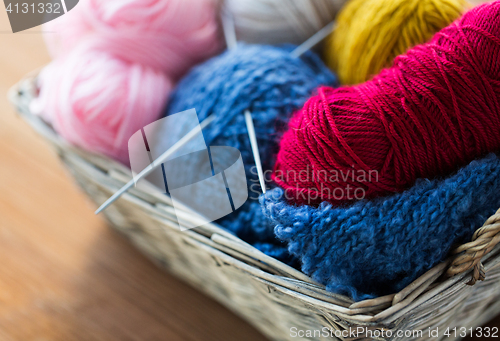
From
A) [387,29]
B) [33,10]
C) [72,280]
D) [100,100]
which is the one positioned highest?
[33,10]

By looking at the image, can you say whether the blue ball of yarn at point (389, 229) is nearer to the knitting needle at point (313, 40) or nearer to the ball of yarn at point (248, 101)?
the ball of yarn at point (248, 101)

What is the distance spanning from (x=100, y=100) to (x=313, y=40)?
35 cm

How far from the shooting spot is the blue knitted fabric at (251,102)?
0.52 metres

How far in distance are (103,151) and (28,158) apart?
0.34 metres

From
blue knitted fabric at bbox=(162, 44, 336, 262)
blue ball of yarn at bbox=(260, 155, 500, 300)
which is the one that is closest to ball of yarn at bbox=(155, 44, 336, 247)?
blue knitted fabric at bbox=(162, 44, 336, 262)

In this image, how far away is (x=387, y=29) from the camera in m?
0.54

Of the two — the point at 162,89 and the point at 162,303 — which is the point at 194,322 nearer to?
the point at 162,303

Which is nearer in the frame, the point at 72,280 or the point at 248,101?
the point at 248,101

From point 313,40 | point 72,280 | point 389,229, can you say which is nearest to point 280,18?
point 313,40

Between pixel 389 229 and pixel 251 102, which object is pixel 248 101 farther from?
pixel 389 229

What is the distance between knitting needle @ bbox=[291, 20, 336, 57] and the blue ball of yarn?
317 mm

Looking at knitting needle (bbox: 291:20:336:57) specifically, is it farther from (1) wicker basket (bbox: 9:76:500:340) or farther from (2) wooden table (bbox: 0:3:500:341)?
(2) wooden table (bbox: 0:3:500:341)

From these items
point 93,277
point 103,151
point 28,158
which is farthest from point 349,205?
point 28,158

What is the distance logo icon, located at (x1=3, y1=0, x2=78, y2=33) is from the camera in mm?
607
